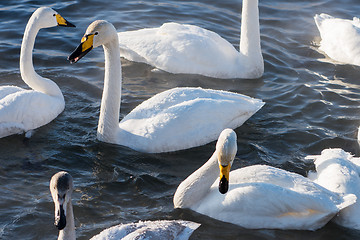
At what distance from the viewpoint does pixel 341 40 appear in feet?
45.5

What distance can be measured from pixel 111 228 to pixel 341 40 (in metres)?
8.07

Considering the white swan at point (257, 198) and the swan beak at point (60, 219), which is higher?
the swan beak at point (60, 219)

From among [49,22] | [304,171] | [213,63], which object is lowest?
[304,171]

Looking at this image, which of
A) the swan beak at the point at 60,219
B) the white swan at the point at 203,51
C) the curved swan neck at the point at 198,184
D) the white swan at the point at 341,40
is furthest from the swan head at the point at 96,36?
the white swan at the point at 341,40

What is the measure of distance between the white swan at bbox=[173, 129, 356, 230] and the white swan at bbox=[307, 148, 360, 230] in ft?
0.82

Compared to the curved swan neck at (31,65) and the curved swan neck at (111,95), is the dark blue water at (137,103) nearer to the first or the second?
the curved swan neck at (111,95)

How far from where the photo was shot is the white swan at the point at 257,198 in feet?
27.1

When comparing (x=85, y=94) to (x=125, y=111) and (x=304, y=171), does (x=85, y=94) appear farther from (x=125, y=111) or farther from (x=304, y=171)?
(x=304, y=171)

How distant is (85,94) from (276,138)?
11.6 feet

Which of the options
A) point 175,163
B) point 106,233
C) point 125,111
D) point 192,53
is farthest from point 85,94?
point 106,233

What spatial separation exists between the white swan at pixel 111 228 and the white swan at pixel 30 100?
3.33m

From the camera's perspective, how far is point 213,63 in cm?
1234

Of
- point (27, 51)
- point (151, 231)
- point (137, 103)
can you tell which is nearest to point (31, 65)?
point (27, 51)

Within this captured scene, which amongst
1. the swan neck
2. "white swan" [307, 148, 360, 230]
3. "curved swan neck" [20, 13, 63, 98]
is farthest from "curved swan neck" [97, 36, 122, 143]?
"white swan" [307, 148, 360, 230]
